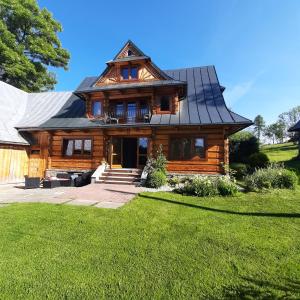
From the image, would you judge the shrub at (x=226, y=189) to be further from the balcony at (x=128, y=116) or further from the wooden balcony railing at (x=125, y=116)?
the balcony at (x=128, y=116)

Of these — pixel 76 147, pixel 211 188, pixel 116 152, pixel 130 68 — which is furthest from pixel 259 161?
pixel 76 147

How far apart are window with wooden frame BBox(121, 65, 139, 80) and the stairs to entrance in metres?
6.97

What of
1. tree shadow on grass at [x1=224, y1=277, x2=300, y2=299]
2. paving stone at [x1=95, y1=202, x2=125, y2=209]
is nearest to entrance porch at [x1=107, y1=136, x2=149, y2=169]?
paving stone at [x1=95, y1=202, x2=125, y2=209]

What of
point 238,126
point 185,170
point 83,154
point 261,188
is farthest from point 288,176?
point 83,154

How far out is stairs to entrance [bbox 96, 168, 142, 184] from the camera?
1353 cm

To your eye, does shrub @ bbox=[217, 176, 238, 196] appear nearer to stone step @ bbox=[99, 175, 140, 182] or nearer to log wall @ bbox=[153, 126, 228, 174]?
log wall @ bbox=[153, 126, 228, 174]

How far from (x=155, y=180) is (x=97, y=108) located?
7896 millimetres

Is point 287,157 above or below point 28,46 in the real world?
below

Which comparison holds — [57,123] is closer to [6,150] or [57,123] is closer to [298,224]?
[6,150]

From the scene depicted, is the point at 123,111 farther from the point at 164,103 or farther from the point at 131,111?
the point at 164,103

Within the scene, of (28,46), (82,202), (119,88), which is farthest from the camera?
(28,46)

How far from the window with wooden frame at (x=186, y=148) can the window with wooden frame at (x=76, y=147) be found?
6.04 m

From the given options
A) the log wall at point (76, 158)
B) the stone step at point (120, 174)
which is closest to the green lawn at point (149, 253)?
the stone step at point (120, 174)

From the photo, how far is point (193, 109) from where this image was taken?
14977 mm
